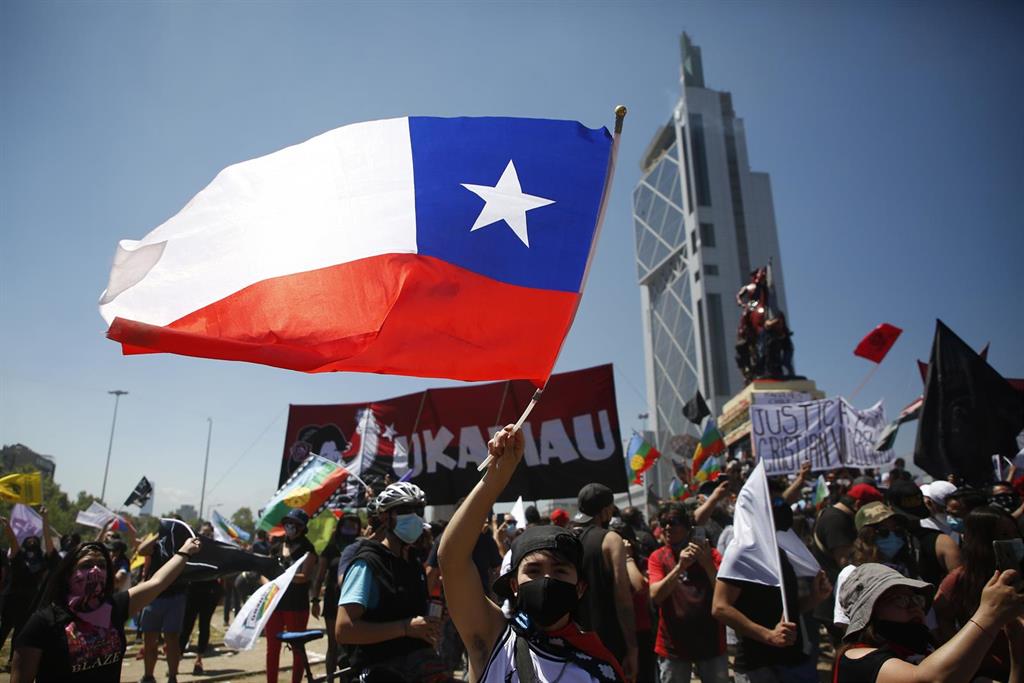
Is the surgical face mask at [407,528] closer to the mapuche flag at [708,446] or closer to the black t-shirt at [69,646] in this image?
the black t-shirt at [69,646]

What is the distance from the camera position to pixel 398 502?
3854 mm

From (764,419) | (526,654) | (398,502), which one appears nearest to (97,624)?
(398,502)

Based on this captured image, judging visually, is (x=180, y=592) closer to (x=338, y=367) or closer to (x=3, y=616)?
(x=3, y=616)

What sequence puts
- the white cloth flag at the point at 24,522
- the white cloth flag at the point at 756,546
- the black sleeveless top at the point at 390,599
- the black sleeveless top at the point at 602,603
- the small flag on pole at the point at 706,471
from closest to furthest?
the black sleeveless top at the point at 390,599
the white cloth flag at the point at 756,546
the black sleeveless top at the point at 602,603
the white cloth flag at the point at 24,522
the small flag on pole at the point at 706,471

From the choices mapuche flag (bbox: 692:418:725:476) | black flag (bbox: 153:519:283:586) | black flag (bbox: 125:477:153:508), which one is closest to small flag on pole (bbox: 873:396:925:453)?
mapuche flag (bbox: 692:418:725:476)

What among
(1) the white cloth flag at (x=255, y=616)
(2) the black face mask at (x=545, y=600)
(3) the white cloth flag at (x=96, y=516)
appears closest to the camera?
(2) the black face mask at (x=545, y=600)

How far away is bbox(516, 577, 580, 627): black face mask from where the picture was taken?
211 centimetres

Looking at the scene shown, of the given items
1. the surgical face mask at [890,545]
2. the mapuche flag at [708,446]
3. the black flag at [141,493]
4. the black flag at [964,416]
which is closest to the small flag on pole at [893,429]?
the mapuche flag at [708,446]

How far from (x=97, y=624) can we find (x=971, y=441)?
8.75m

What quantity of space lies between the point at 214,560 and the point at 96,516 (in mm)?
8299

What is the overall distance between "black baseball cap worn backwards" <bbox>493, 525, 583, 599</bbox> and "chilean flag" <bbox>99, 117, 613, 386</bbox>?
1056mm

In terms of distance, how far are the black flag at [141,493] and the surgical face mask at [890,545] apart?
1843 cm

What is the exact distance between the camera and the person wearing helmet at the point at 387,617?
335 cm

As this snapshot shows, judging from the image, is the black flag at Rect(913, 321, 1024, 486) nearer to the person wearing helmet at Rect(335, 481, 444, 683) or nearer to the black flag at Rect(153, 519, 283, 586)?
the person wearing helmet at Rect(335, 481, 444, 683)
